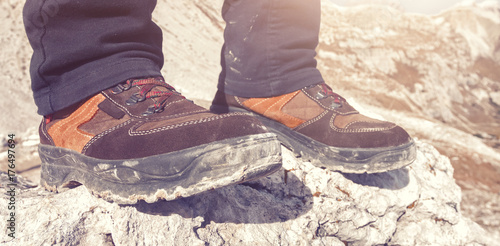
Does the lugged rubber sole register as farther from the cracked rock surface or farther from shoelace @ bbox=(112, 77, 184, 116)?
shoelace @ bbox=(112, 77, 184, 116)

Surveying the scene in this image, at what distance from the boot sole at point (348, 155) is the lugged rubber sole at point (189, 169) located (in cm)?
65

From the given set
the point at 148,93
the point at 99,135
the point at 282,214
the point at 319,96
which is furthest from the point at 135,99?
the point at 319,96

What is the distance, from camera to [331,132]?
66.2 inches

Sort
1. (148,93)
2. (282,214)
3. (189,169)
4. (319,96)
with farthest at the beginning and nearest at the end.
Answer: (319,96), (282,214), (148,93), (189,169)

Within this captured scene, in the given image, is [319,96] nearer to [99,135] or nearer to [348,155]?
[348,155]

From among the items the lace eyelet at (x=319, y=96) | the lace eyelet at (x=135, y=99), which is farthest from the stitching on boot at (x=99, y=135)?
the lace eyelet at (x=319, y=96)

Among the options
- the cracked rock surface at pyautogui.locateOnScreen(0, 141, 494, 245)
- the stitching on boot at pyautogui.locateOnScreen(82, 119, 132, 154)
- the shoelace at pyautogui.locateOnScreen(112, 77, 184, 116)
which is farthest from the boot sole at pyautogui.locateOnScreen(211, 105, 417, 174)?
the stitching on boot at pyautogui.locateOnScreen(82, 119, 132, 154)

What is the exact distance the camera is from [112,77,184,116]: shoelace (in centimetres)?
130

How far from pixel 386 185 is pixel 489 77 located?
15997mm

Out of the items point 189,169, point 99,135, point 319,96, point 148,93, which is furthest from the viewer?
point 319,96

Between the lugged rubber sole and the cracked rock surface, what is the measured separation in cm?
17

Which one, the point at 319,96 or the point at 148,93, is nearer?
the point at 148,93

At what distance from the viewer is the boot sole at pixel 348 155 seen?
159 centimetres

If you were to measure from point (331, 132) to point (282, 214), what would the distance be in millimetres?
548
